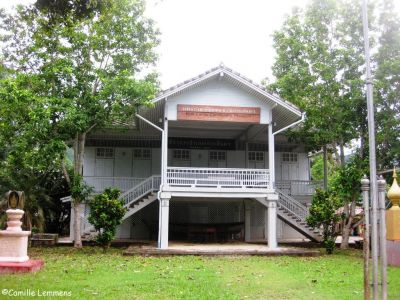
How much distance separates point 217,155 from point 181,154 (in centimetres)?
179

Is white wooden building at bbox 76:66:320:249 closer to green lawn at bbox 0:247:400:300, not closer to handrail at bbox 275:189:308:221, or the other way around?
handrail at bbox 275:189:308:221

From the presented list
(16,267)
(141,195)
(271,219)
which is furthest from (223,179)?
(16,267)

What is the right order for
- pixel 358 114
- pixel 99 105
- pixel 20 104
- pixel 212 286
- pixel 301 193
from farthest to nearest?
pixel 301 193 < pixel 358 114 < pixel 99 105 < pixel 20 104 < pixel 212 286

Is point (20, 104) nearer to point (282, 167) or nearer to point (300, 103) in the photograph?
point (300, 103)

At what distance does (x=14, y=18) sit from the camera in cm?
1762

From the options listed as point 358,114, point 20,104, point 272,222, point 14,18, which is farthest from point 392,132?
point 14,18

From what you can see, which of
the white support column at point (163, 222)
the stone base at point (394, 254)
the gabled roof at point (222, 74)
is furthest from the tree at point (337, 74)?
the white support column at point (163, 222)

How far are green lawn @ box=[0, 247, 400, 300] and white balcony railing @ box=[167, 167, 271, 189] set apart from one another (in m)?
3.05

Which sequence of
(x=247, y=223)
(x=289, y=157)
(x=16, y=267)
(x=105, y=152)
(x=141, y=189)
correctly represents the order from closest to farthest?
(x=16, y=267) → (x=141, y=189) → (x=247, y=223) → (x=105, y=152) → (x=289, y=157)

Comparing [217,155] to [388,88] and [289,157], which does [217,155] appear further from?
[388,88]

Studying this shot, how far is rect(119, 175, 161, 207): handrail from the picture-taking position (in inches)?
742

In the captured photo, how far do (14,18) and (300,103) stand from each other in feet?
39.5

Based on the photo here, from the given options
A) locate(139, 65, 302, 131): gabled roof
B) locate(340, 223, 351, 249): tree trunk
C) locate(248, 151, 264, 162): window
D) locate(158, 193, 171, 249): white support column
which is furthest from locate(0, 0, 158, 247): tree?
locate(340, 223, 351, 249): tree trunk

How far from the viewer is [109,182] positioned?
21375 millimetres
